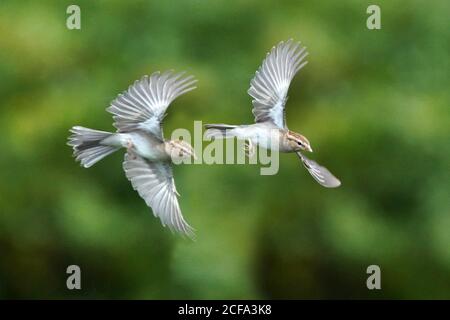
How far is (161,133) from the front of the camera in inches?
74.0

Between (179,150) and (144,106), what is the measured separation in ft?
0.38

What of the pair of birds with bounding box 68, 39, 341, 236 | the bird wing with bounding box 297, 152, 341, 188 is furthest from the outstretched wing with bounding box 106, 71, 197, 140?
the bird wing with bounding box 297, 152, 341, 188

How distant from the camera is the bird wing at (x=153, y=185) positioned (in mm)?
1992

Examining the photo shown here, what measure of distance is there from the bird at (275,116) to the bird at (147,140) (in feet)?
0.29

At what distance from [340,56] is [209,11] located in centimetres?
54

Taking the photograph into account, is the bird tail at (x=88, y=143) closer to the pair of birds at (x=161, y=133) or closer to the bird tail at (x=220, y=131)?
the pair of birds at (x=161, y=133)

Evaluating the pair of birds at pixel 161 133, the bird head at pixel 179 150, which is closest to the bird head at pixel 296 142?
the pair of birds at pixel 161 133

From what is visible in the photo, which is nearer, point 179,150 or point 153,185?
point 179,150

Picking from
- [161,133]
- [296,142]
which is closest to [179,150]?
[161,133]

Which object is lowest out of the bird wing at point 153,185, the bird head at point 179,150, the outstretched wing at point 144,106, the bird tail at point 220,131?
the bird wing at point 153,185

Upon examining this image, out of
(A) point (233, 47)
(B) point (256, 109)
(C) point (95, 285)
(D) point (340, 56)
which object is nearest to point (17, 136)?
(C) point (95, 285)

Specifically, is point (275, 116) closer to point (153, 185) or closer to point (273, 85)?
point (273, 85)

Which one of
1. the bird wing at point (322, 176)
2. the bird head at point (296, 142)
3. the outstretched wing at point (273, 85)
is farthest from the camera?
the outstretched wing at point (273, 85)

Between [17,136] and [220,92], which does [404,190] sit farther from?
[17,136]
